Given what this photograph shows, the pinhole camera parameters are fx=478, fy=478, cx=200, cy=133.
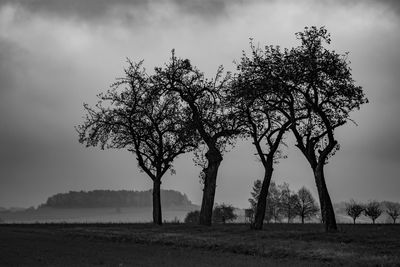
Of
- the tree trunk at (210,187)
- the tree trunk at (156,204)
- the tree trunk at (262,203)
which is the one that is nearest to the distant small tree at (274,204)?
the tree trunk at (156,204)

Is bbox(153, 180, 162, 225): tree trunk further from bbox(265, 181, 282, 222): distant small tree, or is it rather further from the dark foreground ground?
bbox(265, 181, 282, 222): distant small tree

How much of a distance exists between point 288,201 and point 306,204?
4.49m

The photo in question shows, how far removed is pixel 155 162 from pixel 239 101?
17.2 metres

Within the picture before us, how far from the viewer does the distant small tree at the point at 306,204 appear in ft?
312

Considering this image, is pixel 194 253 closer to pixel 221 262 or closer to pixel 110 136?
pixel 221 262

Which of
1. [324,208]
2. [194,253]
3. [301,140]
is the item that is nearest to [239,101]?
[301,140]

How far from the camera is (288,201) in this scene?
99.9 m

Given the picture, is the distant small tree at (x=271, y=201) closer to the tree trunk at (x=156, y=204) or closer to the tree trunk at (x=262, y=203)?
the tree trunk at (x=156, y=204)

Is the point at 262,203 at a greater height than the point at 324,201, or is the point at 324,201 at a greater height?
the point at 324,201

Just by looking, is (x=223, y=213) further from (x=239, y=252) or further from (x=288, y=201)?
(x=239, y=252)

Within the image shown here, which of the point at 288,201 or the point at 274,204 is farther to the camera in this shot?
the point at 274,204

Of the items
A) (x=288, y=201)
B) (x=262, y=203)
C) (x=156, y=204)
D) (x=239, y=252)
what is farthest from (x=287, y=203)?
(x=239, y=252)

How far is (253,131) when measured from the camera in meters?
41.6

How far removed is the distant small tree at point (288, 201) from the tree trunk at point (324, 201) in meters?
62.1
